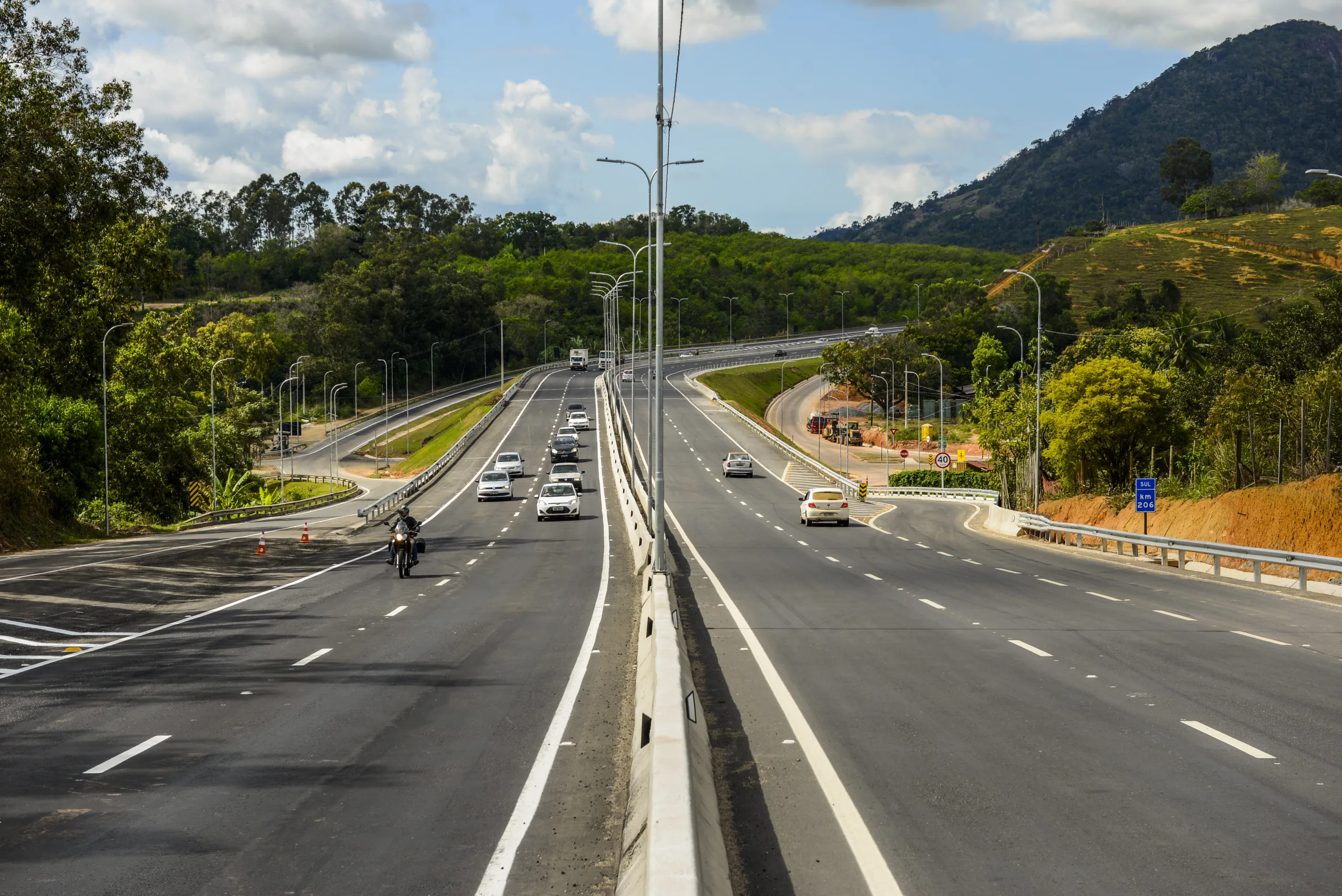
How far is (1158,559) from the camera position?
3409cm

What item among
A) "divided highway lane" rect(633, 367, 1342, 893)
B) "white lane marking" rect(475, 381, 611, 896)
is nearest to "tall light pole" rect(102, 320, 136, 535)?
"divided highway lane" rect(633, 367, 1342, 893)

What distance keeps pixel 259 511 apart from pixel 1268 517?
161 ft

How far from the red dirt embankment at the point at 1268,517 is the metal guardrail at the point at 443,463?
30.5 meters

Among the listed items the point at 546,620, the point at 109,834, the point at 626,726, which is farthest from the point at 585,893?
the point at 546,620

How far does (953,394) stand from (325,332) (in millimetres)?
75050

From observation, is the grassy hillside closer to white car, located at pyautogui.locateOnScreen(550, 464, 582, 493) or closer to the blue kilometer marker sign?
white car, located at pyautogui.locateOnScreen(550, 464, 582, 493)

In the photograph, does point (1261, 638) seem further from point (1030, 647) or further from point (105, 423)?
point (105, 423)

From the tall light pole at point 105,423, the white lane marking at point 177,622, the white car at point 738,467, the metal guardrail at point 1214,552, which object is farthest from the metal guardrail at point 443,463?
the metal guardrail at point 1214,552

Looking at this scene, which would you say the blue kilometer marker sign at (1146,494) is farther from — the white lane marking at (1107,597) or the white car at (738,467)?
the white car at (738,467)

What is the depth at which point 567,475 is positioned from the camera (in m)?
64.5

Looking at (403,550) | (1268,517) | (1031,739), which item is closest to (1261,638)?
(1031,739)

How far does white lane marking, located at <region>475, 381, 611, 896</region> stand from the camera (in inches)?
280

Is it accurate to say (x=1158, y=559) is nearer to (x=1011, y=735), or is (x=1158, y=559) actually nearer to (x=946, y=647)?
(x=946, y=647)

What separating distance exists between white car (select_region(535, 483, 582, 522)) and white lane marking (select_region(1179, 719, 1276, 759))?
4194cm
